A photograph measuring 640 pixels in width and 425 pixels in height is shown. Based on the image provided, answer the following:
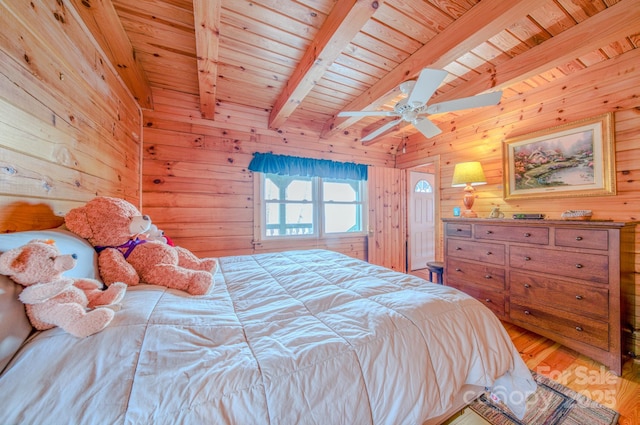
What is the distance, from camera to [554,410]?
1.39 meters

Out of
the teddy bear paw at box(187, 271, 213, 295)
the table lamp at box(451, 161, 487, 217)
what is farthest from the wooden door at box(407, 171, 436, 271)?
the teddy bear paw at box(187, 271, 213, 295)

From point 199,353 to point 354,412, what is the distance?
0.49m

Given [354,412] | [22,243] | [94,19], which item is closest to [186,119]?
[94,19]

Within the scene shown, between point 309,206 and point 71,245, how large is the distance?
2675 millimetres

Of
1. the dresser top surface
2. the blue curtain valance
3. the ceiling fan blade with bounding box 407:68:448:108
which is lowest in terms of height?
the dresser top surface

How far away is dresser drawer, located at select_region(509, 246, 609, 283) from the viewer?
170cm

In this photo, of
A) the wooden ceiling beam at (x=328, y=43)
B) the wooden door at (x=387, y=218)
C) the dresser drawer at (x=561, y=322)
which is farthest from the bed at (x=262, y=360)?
the wooden door at (x=387, y=218)

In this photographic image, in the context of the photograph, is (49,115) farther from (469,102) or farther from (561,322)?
(561,322)

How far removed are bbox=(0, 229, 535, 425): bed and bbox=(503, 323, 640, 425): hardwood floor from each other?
818mm

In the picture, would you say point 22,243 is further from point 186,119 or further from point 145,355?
point 186,119

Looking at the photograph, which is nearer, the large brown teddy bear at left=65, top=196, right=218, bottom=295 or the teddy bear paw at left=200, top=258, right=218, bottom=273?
the large brown teddy bear at left=65, top=196, right=218, bottom=295

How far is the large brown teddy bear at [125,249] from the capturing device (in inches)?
41.1

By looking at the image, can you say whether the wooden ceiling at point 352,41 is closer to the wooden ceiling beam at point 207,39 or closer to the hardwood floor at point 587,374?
the wooden ceiling beam at point 207,39

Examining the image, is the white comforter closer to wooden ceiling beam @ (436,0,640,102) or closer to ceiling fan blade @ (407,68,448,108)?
ceiling fan blade @ (407,68,448,108)
